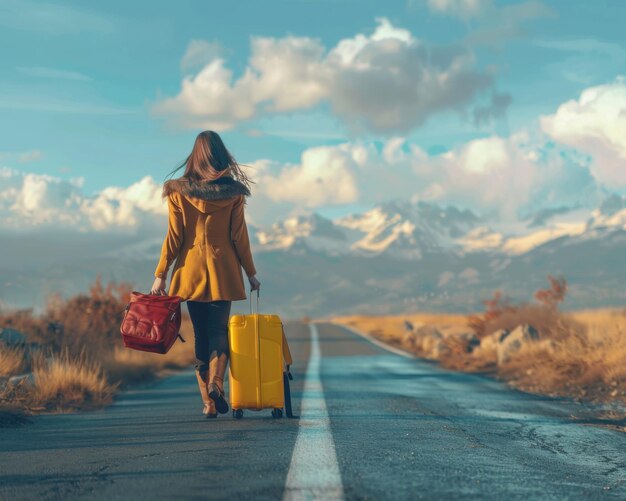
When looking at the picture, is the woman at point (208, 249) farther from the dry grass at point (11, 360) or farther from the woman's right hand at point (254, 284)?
the dry grass at point (11, 360)

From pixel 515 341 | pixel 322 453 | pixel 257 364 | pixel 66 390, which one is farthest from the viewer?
pixel 515 341

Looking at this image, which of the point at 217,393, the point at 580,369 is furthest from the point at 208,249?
the point at 580,369

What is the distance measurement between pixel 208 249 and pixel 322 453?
2.65m

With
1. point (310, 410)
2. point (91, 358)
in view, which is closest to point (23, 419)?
point (310, 410)

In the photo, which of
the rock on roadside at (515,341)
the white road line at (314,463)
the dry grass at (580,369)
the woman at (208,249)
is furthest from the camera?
the rock on roadside at (515,341)

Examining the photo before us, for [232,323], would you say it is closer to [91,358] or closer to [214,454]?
[214,454]

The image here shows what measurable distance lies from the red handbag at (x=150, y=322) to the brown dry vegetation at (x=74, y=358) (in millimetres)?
1533

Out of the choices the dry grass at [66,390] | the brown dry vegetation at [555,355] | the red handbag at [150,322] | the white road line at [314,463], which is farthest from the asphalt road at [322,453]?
the brown dry vegetation at [555,355]

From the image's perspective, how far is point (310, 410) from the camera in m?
8.41

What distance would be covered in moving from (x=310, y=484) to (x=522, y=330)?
15.3 meters

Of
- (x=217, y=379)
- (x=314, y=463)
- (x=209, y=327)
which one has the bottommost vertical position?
(x=314, y=463)

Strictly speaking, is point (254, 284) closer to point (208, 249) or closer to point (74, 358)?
point (208, 249)

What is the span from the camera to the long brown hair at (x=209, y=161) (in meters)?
7.68

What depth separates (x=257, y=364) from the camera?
7457 millimetres
